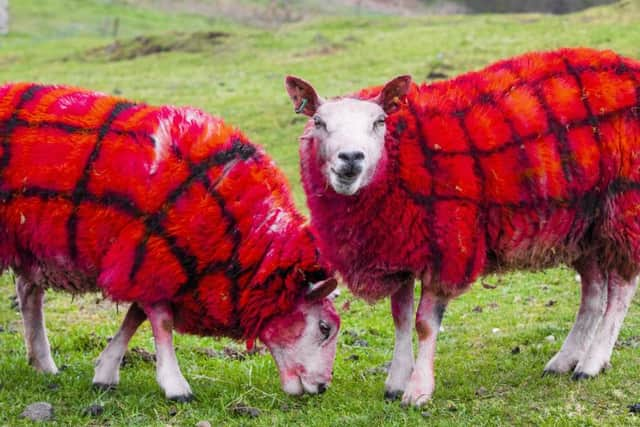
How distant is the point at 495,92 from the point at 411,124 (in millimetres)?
673

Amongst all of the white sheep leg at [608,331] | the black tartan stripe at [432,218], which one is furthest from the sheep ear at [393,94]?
the white sheep leg at [608,331]

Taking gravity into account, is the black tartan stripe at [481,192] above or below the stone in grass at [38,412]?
above

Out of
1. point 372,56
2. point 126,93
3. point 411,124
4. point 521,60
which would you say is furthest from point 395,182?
point 372,56

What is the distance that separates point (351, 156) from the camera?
589 cm

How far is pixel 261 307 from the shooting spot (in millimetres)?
6609

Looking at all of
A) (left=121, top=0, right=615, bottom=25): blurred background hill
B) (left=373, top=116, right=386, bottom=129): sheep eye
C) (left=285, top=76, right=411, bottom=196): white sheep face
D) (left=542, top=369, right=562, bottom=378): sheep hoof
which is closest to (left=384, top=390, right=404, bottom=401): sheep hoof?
(left=542, top=369, right=562, bottom=378): sheep hoof

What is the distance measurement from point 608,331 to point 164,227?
321cm

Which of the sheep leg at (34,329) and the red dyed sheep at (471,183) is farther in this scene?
the sheep leg at (34,329)

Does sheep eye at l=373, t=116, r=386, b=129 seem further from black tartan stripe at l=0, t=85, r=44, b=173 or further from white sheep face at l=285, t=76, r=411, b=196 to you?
black tartan stripe at l=0, t=85, r=44, b=173

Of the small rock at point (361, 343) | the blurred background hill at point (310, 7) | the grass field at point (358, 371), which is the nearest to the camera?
the grass field at point (358, 371)

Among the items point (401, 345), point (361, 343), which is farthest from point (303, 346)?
point (361, 343)

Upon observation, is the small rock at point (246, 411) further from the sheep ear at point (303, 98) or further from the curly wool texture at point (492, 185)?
the sheep ear at point (303, 98)

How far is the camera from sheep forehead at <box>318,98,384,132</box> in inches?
244

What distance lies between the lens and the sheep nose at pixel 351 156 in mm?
5895
